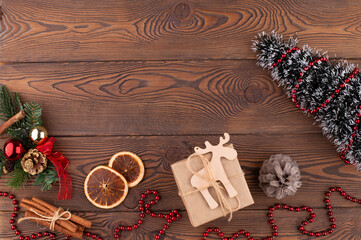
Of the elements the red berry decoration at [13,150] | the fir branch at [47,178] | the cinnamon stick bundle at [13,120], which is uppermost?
the cinnamon stick bundle at [13,120]

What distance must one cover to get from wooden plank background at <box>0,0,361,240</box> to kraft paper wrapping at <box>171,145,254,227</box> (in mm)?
173

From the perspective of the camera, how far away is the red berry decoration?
1138mm

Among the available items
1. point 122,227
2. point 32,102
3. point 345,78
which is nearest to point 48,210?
point 122,227

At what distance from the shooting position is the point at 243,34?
1.28 meters

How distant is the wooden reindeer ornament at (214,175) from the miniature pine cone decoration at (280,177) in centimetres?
16

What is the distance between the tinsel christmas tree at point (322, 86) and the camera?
1137 mm

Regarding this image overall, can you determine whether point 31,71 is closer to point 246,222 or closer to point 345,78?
point 246,222

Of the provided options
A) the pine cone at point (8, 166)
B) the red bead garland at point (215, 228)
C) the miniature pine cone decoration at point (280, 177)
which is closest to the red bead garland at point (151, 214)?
the red bead garland at point (215, 228)

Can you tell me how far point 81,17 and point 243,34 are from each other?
0.73m

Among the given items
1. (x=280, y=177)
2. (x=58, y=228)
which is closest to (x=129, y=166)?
(x=58, y=228)

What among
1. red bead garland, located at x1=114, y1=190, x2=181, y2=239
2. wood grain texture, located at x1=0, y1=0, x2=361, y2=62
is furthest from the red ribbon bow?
wood grain texture, located at x1=0, y1=0, x2=361, y2=62

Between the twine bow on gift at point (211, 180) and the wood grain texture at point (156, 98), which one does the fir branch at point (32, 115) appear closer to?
the wood grain texture at point (156, 98)

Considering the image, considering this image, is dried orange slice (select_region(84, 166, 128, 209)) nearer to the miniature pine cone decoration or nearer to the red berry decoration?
the red berry decoration

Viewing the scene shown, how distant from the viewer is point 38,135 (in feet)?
3.86
